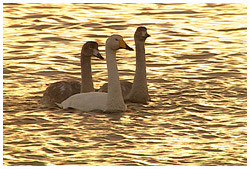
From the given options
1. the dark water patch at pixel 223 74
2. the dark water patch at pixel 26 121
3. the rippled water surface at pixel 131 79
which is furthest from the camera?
the dark water patch at pixel 223 74

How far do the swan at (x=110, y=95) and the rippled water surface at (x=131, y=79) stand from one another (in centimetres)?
18

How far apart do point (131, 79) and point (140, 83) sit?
2601mm

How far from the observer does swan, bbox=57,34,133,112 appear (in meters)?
18.3

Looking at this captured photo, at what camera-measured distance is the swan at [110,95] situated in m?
18.3

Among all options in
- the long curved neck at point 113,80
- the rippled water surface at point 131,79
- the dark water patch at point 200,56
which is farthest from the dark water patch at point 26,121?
the dark water patch at point 200,56

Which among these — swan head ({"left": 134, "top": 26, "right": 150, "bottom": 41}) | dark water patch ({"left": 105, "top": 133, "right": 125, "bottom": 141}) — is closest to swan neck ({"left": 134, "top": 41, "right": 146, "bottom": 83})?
swan head ({"left": 134, "top": 26, "right": 150, "bottom": 41})

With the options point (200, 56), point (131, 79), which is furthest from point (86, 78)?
point (200, 56)

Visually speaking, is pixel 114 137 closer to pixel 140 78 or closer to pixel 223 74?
pixel 140 78

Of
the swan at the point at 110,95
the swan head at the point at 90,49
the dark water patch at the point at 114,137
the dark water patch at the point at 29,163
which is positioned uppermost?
the swan head at the point at 90,49

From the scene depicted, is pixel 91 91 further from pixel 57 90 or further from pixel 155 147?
pixel 155 147

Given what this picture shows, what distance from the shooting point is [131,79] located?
2175 cm

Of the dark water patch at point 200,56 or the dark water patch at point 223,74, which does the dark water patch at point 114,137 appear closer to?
the dark water patch at point 223,74

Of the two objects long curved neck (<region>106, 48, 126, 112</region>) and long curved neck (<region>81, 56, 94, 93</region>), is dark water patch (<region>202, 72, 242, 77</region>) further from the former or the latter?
long curved neck (<region>106, 48, 126, 112</region>)

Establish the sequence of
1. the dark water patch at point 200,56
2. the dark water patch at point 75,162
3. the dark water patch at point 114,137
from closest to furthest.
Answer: the dark water patch at point 75,162
the dark water patch at point 114,137
the dark water patch at point 200,56
